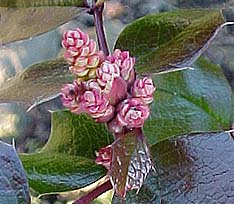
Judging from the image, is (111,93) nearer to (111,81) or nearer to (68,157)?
(111,81)

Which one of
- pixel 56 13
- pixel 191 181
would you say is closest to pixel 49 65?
pixel 56 13

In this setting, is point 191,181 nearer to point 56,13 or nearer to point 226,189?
point 226,189

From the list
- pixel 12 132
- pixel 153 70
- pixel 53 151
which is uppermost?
pixel 153 70

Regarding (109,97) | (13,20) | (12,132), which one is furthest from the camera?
(12,132)

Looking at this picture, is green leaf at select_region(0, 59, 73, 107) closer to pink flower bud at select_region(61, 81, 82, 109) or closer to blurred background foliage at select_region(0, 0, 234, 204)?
pink flower bud at select_region(61, 81, 82, 109)

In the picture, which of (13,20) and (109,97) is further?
(13,20)

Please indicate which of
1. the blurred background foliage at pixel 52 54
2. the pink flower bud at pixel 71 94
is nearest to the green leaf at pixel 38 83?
the pink flower bud at pixel 71 94

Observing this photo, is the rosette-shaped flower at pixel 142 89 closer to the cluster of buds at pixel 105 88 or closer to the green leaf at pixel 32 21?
the cluster of buds at pixel 105 88

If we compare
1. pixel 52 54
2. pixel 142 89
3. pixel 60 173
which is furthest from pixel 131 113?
pixel 52 54
